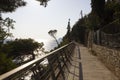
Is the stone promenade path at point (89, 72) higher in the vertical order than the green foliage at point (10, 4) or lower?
lower

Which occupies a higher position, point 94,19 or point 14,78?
point 94,19

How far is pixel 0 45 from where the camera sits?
21.9 meters

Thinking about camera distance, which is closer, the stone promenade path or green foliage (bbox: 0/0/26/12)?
the stone promenade path

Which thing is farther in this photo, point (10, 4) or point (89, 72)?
point (10, 4)

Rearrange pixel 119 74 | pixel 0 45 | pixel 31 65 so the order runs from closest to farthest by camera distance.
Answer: pixel 31 65 < pixel 119 74 < pixel 0 45

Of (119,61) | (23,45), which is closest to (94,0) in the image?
(119,61)

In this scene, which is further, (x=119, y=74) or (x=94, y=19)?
(x=94, y=19)

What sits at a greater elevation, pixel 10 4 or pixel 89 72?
pixel 10 4

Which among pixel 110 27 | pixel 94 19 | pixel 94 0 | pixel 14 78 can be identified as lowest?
pixel 14 78

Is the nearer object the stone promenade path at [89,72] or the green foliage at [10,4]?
the stone promenade path at [89,72]

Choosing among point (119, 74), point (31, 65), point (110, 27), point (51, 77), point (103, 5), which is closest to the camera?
point (31, 65)

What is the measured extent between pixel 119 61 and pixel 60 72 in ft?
9.13

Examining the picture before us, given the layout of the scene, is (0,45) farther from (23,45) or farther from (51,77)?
(23,45)

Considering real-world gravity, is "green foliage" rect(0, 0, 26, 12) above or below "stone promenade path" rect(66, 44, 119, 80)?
above
